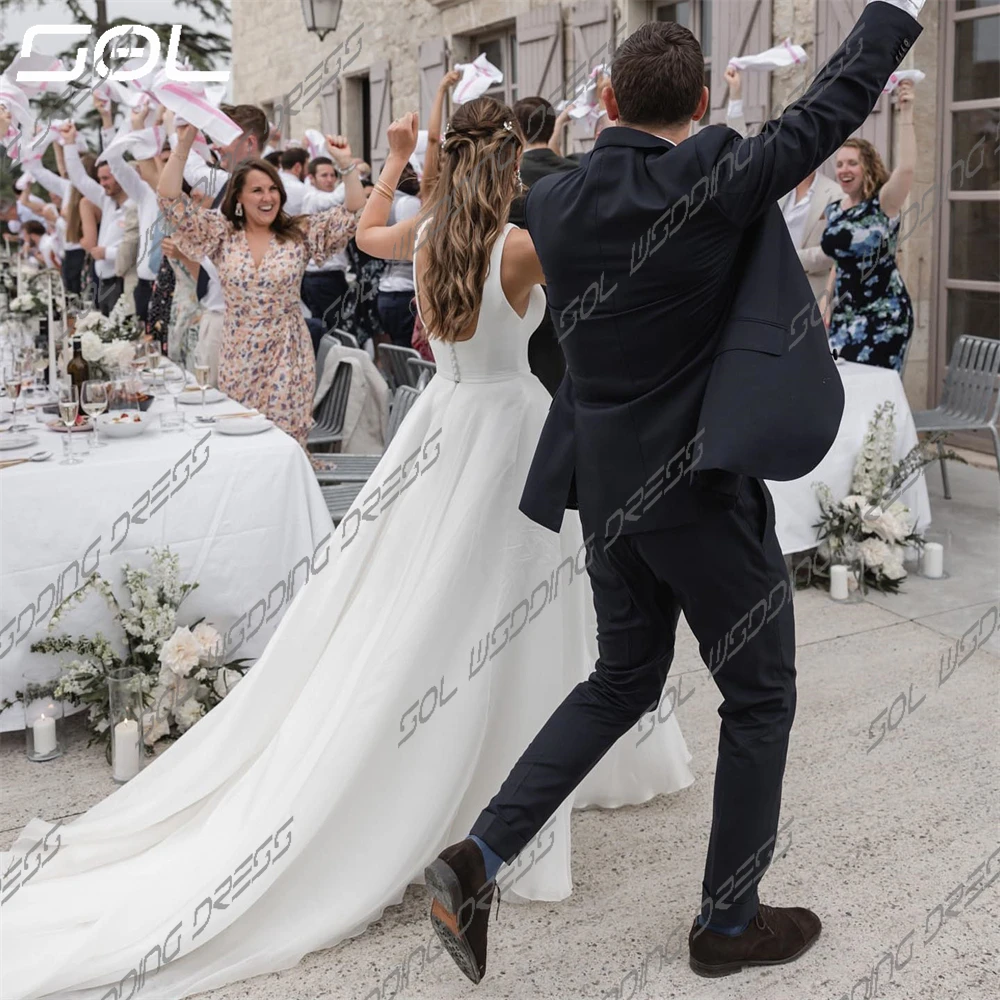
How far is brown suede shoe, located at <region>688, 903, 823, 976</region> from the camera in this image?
221cm

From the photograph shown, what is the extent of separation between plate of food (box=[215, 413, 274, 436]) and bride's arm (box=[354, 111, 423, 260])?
33.9 inches

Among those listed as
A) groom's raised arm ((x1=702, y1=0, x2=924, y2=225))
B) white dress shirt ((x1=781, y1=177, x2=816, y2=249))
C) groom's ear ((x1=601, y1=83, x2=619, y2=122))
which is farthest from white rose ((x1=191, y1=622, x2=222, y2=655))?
white dress shirt ((x1=781, y1=177, x2=816, y2=249))

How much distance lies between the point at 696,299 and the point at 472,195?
0.76 m

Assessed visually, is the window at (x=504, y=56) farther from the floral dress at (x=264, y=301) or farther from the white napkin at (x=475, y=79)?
the floral dress at (x=264, y=301)

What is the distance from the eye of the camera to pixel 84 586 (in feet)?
10.6

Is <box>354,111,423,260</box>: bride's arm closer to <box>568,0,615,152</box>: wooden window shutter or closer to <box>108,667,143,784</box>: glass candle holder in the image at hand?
<box>108,667,143,784</box>: glass candle holder

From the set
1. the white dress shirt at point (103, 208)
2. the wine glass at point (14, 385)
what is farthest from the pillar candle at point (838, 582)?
the white dress shirt at point (103, 208)

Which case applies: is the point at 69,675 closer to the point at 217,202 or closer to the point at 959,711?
the point at 959,711

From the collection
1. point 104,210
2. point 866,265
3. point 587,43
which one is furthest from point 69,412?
point 587,43

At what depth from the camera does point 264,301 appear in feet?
15.0

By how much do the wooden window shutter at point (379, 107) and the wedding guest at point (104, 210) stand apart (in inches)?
154

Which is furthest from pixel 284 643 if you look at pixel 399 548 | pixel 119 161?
pixel 119 161

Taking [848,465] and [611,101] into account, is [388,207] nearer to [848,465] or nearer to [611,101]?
[611,101]

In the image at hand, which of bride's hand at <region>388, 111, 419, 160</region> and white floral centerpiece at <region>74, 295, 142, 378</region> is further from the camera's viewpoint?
white floral centerpiece at <region>74, 295, 142, 378</region>
